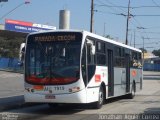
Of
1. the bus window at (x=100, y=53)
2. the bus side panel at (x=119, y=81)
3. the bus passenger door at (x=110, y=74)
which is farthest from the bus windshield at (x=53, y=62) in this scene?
the bus side panel at (x=119, y=81)

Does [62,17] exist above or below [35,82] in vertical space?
above

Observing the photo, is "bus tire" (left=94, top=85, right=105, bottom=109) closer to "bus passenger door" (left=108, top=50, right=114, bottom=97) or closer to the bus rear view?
"bus passenger door" (left=108, top=50, right=114, bottom=97)

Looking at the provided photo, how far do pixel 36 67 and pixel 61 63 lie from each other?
103cm

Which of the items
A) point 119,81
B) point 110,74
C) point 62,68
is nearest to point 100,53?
point 110,74

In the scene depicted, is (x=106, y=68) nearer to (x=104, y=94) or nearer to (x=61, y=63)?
(x=104, y=94)

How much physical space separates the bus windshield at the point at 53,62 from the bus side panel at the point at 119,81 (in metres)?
5.63

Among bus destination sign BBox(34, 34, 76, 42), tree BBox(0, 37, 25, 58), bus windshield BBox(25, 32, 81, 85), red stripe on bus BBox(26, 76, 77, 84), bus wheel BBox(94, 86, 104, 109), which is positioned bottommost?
bus wheel BBox(94, 86, 104, 109)

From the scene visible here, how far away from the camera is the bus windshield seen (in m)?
17.1

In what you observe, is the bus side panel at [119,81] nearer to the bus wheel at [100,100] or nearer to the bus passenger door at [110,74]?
the bus passenger door at [110,74]

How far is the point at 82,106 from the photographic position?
20.6 metres

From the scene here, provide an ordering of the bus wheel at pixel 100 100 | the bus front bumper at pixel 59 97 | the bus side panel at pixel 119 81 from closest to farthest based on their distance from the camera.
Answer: the bus front bumper at pixel 59 97 < the bus wheel at pixel 100 100 < the bus side panel at pixel 119 81

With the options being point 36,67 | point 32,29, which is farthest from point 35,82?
point 32,29

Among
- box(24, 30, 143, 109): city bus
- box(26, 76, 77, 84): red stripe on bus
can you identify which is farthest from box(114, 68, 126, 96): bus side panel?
box(26, 76, 77, 84): red stripe on bus

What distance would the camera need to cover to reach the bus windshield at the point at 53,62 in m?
17.1
